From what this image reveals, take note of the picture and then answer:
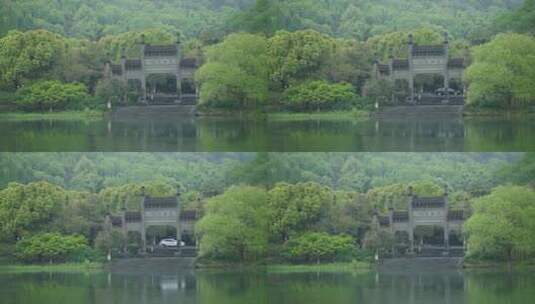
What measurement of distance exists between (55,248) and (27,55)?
129 centimetres

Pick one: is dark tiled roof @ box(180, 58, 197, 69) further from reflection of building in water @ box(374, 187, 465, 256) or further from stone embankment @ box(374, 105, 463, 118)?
reflection of building in water @ box(374, 187, 465, 256)

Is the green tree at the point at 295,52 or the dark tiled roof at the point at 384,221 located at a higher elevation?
the green tree at the point at 295,52

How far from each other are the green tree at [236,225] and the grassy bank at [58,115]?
984 mm

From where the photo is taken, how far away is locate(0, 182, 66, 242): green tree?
8.49 meters

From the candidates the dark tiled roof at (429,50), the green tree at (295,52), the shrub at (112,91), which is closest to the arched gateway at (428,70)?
the dark tiled roof at (429,50)

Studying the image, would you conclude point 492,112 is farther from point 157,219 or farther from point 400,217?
point 157,219

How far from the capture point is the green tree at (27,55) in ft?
28.2

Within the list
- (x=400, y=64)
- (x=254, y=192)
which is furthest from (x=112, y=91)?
(x=400, y=64)

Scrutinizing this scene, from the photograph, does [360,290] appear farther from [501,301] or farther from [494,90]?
[494,90]

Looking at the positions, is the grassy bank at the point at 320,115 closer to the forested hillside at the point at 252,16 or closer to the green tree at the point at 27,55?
the forested hillside at the point at 252,16

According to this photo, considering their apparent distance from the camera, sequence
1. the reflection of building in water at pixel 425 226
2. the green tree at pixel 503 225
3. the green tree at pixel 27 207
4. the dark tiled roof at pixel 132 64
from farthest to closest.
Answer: the dark tiled roof at pixel 132 64 → the green tree at pixel 27 207 → the reflection of building in water at pixel 425 226 → the green tree at pixel 503 225

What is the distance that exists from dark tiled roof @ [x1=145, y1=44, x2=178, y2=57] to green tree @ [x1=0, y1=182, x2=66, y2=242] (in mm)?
1082

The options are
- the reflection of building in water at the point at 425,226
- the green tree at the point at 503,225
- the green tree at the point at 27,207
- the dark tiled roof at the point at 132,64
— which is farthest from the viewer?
the dark tiled roof at the point at 132,64

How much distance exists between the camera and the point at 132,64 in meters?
8.60
